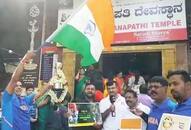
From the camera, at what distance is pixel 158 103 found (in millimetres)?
3643

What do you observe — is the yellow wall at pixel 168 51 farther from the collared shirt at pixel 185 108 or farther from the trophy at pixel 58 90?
the collared shirt at pixel 185 108

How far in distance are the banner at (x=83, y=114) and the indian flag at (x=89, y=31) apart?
126cm

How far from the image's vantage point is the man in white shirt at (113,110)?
4375 mm

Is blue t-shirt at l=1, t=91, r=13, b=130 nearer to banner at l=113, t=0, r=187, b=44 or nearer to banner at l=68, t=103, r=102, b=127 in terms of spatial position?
banner at l=68, t=103, r=102, b=127

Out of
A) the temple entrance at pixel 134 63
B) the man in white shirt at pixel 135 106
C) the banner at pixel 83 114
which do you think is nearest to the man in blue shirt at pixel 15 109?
the banner at pixel 83 114

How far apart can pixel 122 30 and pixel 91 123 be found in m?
3.80

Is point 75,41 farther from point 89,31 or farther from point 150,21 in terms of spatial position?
point 150,21

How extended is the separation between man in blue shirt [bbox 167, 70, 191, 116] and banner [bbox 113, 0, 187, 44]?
193 inches

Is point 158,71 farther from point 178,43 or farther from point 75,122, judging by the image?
point 75,122

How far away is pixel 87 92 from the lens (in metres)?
5.46

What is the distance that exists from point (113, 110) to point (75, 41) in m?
1.01

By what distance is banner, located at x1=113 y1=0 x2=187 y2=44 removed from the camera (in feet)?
26.5

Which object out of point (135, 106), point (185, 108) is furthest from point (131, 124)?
point (185, 108)

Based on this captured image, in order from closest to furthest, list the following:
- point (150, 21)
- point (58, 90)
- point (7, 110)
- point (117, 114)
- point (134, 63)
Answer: point (7, 110) → point (117, 114) → point (58, 90) → point (150, 21) → point (134, 63)
